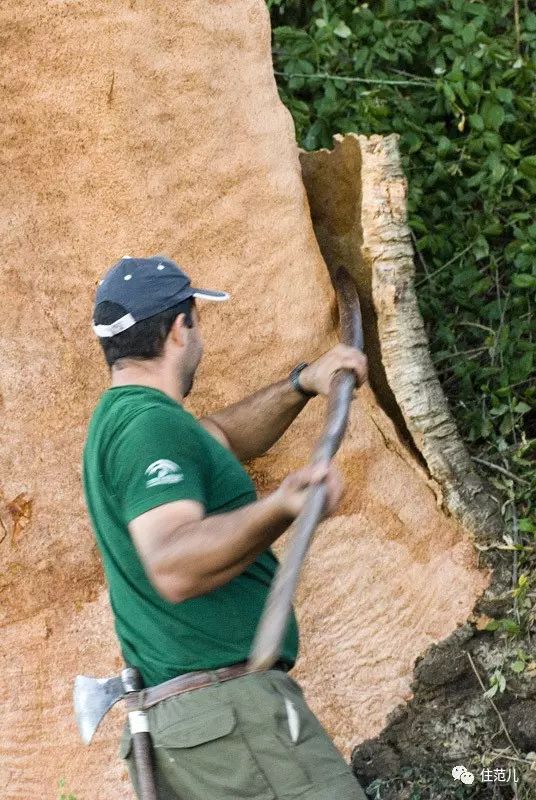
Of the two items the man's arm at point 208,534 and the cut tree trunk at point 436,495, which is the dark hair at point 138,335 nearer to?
the man's arm at point 208,534

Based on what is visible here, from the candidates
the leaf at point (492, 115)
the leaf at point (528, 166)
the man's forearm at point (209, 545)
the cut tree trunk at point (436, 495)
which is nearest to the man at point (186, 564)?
the man's forearm at point (209, 545)

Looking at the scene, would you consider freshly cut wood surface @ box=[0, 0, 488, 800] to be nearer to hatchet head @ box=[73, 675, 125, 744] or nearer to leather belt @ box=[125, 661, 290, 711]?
hatchet head @ box=[73, 675, 125, 744]

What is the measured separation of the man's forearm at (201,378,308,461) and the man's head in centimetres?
53

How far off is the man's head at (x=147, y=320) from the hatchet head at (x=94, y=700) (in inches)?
28.5

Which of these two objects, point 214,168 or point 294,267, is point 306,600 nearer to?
point 294,267

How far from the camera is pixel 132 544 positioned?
8.50ft

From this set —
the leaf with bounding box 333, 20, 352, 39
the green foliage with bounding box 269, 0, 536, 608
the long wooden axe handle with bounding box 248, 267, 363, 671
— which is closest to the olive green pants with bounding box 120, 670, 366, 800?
the long wooden axe handle with bounding box 248, 267, 363, 671

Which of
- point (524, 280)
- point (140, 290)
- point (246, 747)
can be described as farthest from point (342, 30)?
point (246, 747)

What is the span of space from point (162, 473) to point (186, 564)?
0.20 metres

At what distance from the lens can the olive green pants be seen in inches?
99.8

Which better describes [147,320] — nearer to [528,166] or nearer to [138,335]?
[138,335]

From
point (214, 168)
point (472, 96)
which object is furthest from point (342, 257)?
point (472, 96)

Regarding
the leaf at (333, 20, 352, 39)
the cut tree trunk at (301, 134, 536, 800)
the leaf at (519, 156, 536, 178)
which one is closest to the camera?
the cut tree trunk at (301, 134, 536, 800)

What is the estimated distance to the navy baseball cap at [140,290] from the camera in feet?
9.04
